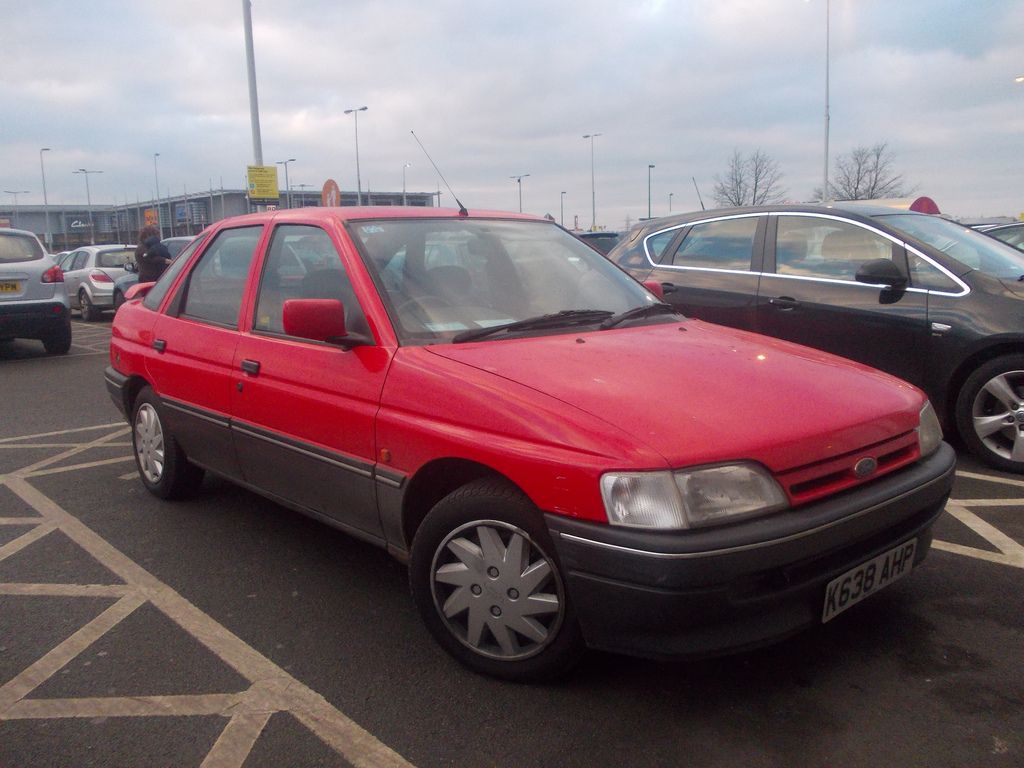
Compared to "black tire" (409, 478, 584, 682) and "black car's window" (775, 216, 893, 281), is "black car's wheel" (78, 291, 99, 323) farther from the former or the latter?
"black tire" (409, 478, 584, 682)

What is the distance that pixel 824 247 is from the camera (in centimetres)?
590

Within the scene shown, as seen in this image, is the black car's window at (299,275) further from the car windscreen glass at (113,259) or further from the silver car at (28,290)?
the car windscreen glass at (113,259)

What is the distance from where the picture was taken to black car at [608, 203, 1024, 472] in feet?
16.6

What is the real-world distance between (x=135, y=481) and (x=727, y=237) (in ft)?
14.7

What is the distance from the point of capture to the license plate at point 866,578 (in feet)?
8.63

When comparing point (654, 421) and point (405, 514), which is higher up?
point (654, 421)

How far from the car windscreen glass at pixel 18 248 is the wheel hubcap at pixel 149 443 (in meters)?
7.68

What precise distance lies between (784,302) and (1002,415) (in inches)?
60.3

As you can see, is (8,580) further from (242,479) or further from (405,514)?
(405,514)

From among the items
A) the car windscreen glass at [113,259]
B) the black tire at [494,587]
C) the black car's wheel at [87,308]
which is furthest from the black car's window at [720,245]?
the black car's wheel at [87,308]

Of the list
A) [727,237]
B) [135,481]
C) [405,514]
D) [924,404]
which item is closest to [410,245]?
[405,514]

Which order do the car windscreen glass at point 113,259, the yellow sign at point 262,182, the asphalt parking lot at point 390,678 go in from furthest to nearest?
1. the yellow sign at point 262,182
2. the car windscreen glass at point 113,259
3. the asphalt parking lot at point 390,678

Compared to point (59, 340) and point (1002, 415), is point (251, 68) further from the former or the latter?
point (1002, 415)

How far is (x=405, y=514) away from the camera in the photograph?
3.10 meters
